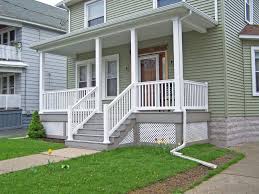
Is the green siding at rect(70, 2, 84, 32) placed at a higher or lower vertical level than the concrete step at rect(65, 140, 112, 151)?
higher

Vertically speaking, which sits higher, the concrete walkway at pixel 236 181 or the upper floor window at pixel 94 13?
the upper floor window at pixel 94 13

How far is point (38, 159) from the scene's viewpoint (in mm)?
8836

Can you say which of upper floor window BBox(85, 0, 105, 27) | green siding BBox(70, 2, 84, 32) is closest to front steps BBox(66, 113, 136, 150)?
upper floor window BBox(85, 0, 105, 27)

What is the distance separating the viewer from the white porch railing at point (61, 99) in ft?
44.7

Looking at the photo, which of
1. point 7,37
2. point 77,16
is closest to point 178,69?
point 77,16

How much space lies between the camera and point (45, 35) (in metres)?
22.0

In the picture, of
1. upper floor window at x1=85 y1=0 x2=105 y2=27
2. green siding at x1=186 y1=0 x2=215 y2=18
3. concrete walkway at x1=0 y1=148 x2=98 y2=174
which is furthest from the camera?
upper floor window at x1=85 y1=0 x2=105 y2=27

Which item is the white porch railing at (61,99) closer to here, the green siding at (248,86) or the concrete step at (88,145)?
the concrete step at (88,145)

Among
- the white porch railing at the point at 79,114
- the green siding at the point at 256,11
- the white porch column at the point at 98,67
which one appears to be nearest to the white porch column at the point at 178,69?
the white porch column at the point at 98,67

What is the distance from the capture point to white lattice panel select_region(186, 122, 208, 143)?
10402mm

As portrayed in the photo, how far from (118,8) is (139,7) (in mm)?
1294

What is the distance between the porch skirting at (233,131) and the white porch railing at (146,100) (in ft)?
2.70

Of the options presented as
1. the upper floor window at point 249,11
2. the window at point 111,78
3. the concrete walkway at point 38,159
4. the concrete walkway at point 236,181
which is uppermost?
the upper floor window at point 249,11

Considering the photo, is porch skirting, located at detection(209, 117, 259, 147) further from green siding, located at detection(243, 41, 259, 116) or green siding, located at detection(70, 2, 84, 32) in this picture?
green siding, located at detection(70, 2, 84, 32)
